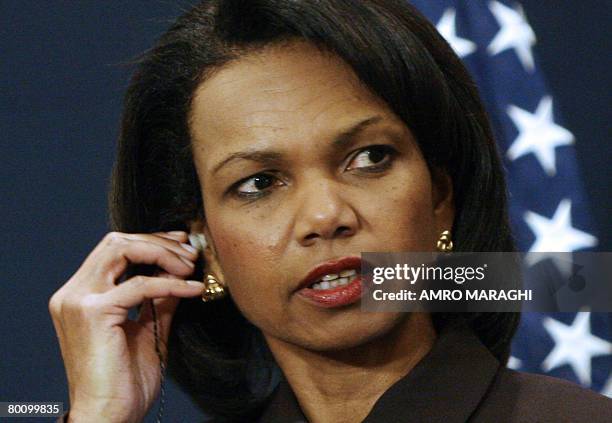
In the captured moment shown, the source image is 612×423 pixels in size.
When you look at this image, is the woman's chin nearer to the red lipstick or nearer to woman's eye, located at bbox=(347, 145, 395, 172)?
the red lipstick

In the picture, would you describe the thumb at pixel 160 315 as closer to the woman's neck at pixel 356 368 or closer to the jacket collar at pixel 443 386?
the woman's neck at pixel 356 368

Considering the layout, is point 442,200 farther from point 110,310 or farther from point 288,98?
point 110,310

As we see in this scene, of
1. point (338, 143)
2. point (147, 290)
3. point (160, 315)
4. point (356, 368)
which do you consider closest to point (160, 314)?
point (160, 315)

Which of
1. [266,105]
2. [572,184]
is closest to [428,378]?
[266,105]

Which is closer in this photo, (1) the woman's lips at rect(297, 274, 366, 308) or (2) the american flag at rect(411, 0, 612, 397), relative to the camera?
(1) the woman's lips at rect(297, 274, 366, 308)

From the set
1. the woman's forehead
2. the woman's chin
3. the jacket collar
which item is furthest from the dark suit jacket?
the woman's forehead

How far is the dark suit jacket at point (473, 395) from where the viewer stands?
183 cm

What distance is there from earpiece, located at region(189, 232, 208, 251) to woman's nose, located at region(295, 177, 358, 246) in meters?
0.34

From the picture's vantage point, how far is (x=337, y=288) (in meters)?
1.81

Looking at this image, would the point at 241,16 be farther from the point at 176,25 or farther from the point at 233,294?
the point at 233,294

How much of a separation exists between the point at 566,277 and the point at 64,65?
1.18 metres

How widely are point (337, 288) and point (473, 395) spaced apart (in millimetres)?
268

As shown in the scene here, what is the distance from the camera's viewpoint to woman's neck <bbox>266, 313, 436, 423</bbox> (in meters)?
1.90

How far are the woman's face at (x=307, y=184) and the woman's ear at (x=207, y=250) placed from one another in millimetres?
160
